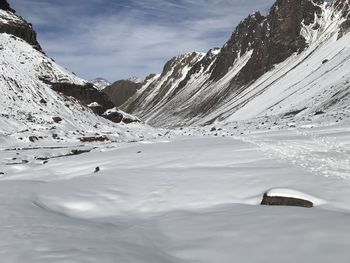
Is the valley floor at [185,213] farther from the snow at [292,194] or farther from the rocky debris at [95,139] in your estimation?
the rocky debris at [95,139]

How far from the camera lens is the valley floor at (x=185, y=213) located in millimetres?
6169

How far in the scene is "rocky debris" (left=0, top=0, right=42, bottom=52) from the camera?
83.4m

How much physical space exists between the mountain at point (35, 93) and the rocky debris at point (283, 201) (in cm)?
3779

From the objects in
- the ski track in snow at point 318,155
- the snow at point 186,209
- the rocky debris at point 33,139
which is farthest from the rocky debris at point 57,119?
the ski track in snow at point 318,155

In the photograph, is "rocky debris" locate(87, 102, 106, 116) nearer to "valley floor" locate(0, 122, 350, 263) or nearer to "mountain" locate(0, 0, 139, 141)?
"mountain" locate(0, 0, 139, 141)

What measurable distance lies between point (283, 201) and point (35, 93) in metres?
61.0

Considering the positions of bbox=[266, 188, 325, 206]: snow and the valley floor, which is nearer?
the valley floor

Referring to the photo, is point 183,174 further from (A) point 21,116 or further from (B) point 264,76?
(B) point 264,76

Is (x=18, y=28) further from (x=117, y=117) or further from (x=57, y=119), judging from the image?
(x=57, y=119)

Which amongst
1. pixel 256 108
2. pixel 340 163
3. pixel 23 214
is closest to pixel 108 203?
pixel 23 214

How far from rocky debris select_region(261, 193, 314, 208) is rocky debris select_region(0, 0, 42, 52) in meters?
82.8

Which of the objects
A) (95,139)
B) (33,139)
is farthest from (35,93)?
(33,139)

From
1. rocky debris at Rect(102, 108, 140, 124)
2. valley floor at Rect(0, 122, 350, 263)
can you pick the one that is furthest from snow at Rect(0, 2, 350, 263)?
rocky debris at Rect(102, 108, 140, 124)

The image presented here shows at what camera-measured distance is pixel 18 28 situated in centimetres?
8550
